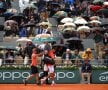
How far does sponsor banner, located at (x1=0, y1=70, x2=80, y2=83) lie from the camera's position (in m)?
32.5

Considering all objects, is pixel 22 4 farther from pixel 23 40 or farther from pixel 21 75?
pixel 21 75

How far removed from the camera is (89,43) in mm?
35406

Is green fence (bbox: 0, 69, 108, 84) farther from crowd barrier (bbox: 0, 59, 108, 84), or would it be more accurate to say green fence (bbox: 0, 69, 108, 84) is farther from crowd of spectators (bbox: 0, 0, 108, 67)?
crowd of spectators (bbox: 0, 0, 108, 67)

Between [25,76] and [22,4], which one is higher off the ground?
[22,4]

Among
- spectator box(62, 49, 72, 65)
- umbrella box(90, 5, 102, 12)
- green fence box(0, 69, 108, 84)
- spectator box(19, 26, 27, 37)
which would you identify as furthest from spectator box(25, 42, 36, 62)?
umbrella box(90, 5, 102, 12)

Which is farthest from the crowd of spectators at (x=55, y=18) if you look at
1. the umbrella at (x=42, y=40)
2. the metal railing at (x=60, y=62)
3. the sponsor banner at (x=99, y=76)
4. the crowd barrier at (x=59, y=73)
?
the sponsor banner at (x=99, y=76)

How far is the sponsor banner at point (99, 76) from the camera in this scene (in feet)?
107

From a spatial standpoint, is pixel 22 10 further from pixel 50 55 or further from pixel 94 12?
pixel 50 55

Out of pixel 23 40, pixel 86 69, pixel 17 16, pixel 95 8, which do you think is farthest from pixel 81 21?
pixel 86 69

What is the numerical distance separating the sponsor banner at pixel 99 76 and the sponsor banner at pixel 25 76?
37.9 inches

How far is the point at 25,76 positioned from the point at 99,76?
425 cm

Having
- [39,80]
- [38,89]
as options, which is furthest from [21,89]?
[39,80]

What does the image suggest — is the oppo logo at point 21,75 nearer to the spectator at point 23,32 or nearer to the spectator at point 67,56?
the spectator at point 67,56

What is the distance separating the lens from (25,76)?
107ft
